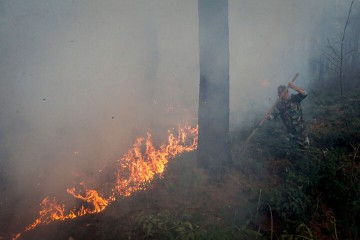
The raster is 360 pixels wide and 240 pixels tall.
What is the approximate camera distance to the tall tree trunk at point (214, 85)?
5672 millimetres

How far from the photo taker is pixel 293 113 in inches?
285

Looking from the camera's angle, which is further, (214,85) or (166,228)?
(214,85)

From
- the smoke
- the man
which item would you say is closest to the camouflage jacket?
the man

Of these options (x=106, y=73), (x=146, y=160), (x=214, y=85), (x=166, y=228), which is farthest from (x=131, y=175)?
(x=106, y=73)

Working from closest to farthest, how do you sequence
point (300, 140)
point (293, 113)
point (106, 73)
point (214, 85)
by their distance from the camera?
point (214, 85), point (300, 140), point (293, 113), point (106, 73)

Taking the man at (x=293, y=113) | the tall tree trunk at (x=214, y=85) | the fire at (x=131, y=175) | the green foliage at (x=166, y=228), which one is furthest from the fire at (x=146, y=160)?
the man at (x=293, y=113)

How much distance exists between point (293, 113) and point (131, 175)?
4.95m

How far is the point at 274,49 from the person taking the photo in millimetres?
17562

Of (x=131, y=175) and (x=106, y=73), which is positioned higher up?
(x=106, y=73)

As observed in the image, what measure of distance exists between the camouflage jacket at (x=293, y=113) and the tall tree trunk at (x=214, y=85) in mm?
Answer: 2448

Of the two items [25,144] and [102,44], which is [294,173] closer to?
[25,144]

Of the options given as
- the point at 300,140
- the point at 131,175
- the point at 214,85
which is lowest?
the point at 131,175

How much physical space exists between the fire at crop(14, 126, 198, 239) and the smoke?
1.04 m

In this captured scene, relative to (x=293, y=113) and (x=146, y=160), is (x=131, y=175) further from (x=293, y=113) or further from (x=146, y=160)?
(x=293, y=113)
